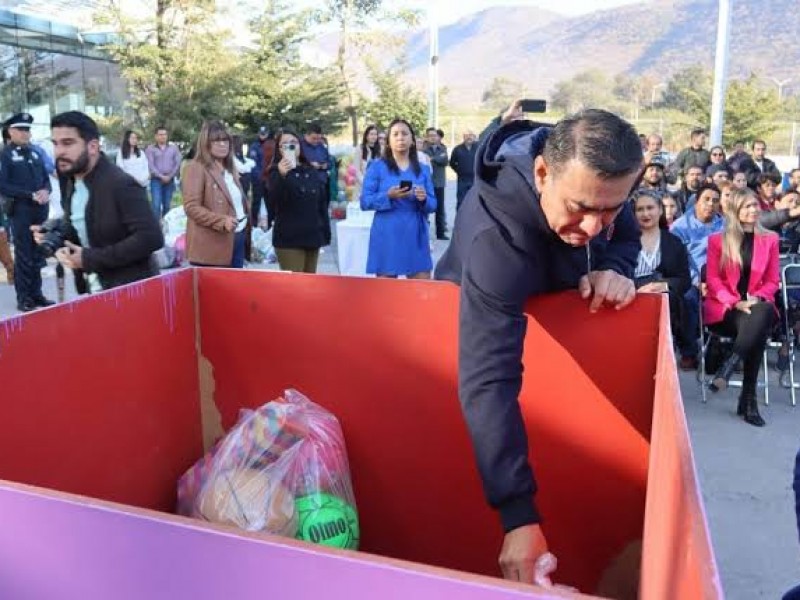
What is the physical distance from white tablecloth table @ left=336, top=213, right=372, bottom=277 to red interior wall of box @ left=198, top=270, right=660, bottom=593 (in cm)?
508

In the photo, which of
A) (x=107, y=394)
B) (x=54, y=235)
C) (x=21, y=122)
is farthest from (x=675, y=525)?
(x=21, y=122)

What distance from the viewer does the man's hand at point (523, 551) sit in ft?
5.13

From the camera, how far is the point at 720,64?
13094 mm

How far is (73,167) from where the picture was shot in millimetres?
3168

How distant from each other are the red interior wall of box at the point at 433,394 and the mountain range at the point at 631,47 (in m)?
111

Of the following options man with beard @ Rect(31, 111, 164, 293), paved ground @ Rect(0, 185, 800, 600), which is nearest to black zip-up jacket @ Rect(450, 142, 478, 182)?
paved ground @ Rect(0, 185, 800, 600)

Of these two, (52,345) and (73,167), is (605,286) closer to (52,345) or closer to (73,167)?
(52,345)

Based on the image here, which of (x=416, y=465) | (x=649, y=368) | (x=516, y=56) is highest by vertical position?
(x=516, y=56)

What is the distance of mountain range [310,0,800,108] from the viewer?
124750 mm

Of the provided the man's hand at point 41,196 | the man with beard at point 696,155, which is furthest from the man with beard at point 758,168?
the man's hand at point 41,196

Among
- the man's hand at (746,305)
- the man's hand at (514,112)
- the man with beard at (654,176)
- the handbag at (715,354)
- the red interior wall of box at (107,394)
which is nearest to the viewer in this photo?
the red interior wall of box at (107,394)

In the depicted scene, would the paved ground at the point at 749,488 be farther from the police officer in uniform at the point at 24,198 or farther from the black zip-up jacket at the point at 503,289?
the police officer in uniform at the point at 24,198

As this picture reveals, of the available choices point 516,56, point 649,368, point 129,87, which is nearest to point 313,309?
point 649,368

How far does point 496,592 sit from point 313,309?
5.83 ft
